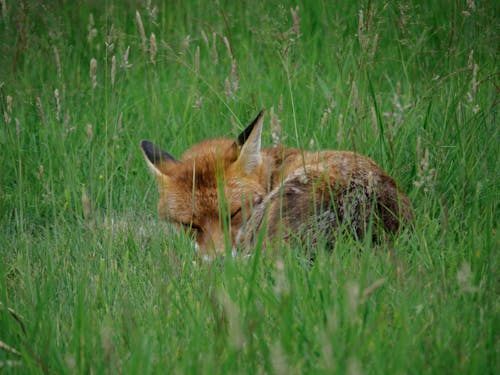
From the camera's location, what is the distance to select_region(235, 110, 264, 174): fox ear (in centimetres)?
478

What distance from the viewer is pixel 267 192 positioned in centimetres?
481

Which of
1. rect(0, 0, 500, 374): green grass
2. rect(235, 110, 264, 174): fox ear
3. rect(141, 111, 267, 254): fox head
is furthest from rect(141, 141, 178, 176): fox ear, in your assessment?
rect(235, 110, 264, 174): fox ear

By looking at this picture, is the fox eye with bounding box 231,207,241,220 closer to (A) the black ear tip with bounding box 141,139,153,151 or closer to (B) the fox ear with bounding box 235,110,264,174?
(B) the fox ear with bounding box 235,110,264,174

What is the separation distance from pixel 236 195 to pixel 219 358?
249 centimetres

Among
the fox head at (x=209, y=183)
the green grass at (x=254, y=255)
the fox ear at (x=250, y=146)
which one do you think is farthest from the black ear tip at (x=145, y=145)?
the fox ear at (x=250, y=146)

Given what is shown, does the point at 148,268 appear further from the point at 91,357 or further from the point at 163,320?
the point at 91,357

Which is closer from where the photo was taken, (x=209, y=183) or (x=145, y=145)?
(x=209, y=183)

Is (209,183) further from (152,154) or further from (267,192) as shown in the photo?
(152,154)

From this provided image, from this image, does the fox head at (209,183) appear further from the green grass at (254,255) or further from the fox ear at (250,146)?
the green grass at (254,255)

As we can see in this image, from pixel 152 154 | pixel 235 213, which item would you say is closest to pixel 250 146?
pixel 235 213

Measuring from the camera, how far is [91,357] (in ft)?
8.61

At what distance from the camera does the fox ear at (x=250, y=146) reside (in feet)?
15.7

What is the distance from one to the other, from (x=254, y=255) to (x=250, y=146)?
1897 mm

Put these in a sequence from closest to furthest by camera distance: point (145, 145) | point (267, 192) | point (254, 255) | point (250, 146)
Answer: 1. point (254, 255)
2. point (267, 192)
3. point (250, 146)
4. point (145, 145)
